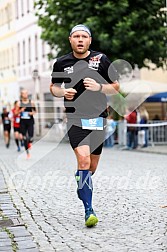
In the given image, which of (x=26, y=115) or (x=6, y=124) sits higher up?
(x=26, y=115)

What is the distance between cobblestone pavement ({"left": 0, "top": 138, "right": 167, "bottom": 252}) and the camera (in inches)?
245

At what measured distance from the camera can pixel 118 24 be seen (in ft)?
90.1

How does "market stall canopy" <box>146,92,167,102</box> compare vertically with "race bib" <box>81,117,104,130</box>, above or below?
below

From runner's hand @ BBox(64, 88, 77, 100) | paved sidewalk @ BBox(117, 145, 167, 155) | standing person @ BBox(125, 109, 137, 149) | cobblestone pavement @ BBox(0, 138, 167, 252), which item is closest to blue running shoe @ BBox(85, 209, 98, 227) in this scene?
cobblestone pavement @ BBox(0, 138, 167, 252)

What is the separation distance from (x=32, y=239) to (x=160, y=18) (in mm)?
23268

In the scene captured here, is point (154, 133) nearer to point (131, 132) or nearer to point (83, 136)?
point (131, 132)

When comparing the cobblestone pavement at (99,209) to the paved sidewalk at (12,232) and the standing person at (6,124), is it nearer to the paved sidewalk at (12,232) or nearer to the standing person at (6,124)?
the paved sidewalk at (12,232)

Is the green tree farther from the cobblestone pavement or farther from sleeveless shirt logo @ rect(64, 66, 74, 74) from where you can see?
sleeveless shirt logo @ rect(64, 66, 74, 74)

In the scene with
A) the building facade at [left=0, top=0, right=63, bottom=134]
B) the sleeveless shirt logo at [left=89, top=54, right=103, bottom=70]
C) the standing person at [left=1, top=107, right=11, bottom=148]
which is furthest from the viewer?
the building facade at [left=0, top=0, right=63, bottom=134]

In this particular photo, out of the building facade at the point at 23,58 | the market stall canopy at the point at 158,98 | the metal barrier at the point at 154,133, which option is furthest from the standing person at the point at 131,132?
the building facade at the point at 23,58

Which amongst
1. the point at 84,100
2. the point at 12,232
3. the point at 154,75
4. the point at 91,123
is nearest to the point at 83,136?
the point at 91,123

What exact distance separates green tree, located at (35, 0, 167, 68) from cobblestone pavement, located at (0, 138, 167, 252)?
46.0 ft

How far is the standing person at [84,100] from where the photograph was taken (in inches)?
282

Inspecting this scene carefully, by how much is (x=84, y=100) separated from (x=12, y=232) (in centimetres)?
145
